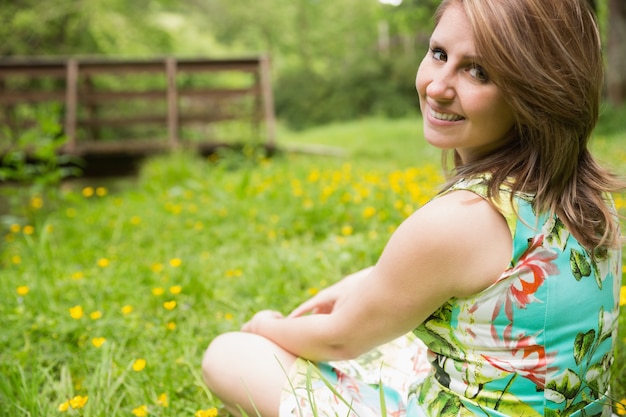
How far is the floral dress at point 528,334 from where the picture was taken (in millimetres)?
953

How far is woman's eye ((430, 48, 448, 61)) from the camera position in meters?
1.08

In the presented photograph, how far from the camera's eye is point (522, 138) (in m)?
1.03

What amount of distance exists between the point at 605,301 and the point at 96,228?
3293mm

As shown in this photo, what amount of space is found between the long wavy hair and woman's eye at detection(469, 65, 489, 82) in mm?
30

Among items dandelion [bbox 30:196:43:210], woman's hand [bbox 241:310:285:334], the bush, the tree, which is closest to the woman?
woman's hand [bbox 241:310:285:334]

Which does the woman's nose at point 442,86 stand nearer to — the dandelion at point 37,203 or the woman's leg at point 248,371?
the woman's leg at point 248,371

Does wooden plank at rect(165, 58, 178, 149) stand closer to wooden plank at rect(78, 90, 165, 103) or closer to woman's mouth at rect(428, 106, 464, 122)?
wooden plank at rect(78, 90, 165, 103)

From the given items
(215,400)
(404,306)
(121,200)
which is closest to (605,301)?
(404,306)

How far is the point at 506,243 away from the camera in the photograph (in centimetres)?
95

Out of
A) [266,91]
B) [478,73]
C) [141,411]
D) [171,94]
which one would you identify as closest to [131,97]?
[171,94]

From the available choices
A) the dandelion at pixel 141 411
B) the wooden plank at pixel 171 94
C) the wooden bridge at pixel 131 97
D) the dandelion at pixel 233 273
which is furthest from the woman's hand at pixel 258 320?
the wooden plank at pixel 171 94

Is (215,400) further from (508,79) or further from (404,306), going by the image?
(508,79)

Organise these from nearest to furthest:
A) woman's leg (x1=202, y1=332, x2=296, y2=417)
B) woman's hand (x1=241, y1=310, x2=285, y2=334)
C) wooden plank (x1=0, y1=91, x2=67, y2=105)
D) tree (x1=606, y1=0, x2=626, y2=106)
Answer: woman's leg (x1=202, y1=332, x2=296, y2=417)
woman's hand (x1=241, y1=310, x2=285, y2=334)
wooden plank (x1=0, y1=91, x2=67, y2=105)
tree (x1=606, y1=0, x2=626, y2=106)

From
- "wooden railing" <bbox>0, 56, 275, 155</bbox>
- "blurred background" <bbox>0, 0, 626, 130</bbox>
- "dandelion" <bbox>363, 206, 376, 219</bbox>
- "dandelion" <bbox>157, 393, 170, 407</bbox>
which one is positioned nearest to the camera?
"dandelion" <bbox>157, 393, 170, 407</bbox>
